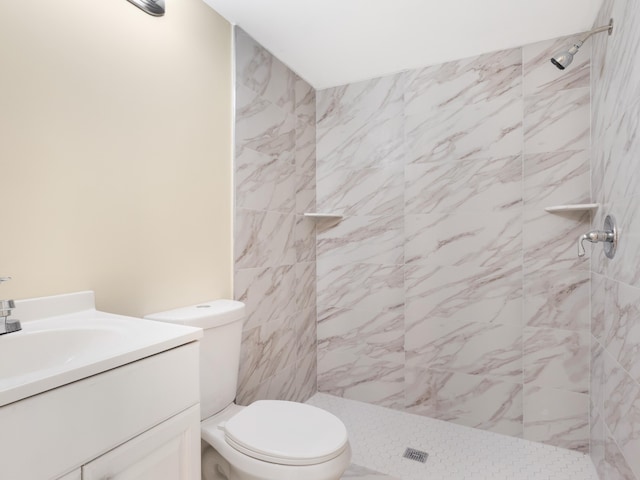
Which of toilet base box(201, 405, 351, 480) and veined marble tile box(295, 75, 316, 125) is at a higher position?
veined marble tile box(295, 75, 316, 125)

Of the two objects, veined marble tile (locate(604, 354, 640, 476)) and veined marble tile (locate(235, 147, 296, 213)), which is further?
veined marble tile (locate(235, 147, 296, 213))

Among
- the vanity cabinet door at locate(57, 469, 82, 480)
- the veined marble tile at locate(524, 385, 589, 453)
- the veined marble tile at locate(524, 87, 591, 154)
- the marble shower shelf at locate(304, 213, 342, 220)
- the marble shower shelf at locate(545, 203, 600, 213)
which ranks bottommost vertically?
the veined marble tile at locate(524, 385, 589, 453)

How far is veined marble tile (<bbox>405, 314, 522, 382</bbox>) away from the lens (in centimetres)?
205

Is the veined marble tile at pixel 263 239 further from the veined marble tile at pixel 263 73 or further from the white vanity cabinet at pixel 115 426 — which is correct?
the white vanity cabinet at pixel 115 426

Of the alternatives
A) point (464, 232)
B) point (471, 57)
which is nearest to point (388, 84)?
point (471, 57)

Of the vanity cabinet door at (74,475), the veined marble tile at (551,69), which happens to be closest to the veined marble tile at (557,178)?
the veined marble tile at (551,69)

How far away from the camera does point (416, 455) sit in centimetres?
190

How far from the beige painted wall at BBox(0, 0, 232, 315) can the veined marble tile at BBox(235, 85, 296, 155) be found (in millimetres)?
82

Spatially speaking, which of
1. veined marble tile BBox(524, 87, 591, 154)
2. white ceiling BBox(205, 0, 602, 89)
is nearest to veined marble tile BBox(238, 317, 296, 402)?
white ceiling BBox(205, 0, 602, 89)

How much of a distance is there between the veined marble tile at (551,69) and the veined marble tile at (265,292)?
1.73 m

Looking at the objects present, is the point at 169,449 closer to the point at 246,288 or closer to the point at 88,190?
the point at 88,190

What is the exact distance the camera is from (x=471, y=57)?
83.9 inches

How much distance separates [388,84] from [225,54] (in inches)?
42.3

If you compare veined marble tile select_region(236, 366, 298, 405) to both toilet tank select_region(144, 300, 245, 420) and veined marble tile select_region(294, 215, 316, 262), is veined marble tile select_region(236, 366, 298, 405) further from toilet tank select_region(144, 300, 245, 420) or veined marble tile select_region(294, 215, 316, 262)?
veined marble tile select_region(294, 215, 316, 262)
